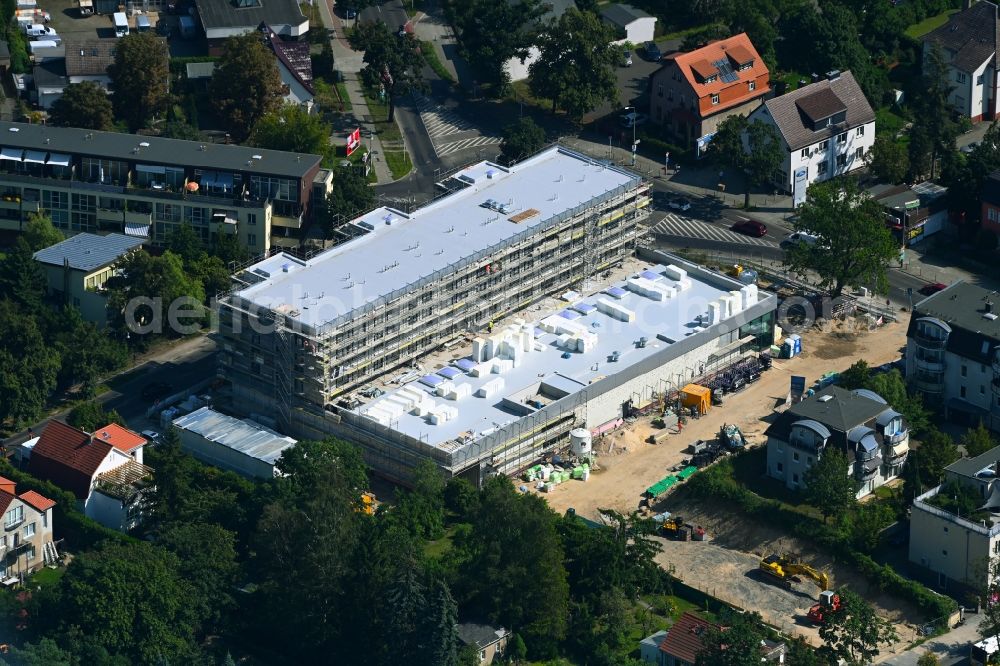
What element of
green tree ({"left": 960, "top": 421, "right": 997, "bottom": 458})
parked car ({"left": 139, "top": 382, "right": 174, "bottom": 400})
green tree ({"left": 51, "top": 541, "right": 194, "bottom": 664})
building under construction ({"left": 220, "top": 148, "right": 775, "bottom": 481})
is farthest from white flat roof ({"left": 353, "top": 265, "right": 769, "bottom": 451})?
green tree ({"left": 51, "top": 541, "right": 194, "bottom": 664})

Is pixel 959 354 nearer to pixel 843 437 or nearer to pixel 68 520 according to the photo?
pixel 843 437

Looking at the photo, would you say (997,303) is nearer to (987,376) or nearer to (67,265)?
(987,376)

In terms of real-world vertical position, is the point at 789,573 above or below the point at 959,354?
below

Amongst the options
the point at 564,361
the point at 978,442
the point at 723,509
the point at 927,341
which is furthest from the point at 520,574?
the point at 927,341

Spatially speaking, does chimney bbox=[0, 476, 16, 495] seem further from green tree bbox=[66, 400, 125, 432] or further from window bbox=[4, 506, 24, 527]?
green tree bbox=[66, 400, 125, 432]

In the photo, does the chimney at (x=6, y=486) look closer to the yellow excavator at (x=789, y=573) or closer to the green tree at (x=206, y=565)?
the green tree at (x=206, y=565)

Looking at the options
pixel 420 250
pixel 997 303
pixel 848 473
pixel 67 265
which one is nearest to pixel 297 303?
pixel 420 250
